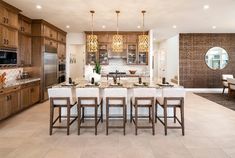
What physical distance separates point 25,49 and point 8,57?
157cm

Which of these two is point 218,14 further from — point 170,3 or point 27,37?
point 27,37

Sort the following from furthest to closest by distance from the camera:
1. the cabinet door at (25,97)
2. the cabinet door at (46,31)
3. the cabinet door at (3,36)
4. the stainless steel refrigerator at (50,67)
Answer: the stainless steel refrigerator at (50,67) → the cabinet door at (46,31) → the cabinet door at (25,97) → the cabinet door at (3,36)

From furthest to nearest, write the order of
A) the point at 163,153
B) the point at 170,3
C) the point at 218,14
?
A: the point at 218,14 < the point at 170,3 < the point at 163,153

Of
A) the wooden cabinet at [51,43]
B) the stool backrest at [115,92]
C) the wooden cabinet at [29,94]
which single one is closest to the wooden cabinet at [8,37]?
the wooden cabinet at [29,94]

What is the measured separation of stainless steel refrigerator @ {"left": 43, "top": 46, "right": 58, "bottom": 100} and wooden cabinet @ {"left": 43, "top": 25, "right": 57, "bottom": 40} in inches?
17.9

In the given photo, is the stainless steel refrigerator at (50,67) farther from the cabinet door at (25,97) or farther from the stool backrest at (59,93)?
the stool backrest at (59,93)

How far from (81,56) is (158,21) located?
5613mm

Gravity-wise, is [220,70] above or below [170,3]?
below

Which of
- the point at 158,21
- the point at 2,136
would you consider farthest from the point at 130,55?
the point at 2,136

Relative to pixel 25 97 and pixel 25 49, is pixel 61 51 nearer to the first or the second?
pixel 25 49

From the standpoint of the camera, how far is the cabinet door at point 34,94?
6633 millimetres

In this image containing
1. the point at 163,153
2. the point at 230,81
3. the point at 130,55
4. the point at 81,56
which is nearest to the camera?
the point at 163,153

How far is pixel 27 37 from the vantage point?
276 inches

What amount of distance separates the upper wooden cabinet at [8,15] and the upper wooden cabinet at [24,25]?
0.78 m
